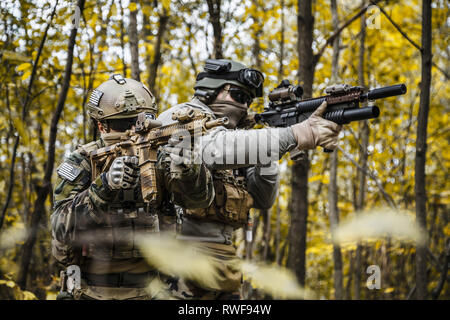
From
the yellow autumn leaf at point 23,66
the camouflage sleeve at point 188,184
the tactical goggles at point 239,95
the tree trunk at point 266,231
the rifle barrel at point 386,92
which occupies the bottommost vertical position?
the tree trunk at point 266,231

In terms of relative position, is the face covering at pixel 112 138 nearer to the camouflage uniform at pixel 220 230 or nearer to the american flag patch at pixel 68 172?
the american flag patch at pixel 68 172

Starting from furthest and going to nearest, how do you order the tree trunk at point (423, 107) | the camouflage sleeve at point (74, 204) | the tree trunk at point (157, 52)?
the tree trunk at point (157, 52) < the tree trunk at point (423, 107) < the camouflage sleeve at point (74, 204)

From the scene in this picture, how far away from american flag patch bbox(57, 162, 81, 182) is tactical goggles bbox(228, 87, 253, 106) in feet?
4.08

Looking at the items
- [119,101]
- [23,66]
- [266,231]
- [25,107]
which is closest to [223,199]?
[119,101]

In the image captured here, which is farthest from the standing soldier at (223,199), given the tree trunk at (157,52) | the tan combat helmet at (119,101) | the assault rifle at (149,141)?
the tree trunk at (157,52)

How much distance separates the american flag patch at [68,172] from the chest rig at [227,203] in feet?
2.88

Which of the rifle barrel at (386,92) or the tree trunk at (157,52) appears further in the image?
the tree trunk at (157,52)

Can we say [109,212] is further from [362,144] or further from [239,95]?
[362,144]

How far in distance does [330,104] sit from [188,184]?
2.82ft

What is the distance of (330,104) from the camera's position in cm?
232

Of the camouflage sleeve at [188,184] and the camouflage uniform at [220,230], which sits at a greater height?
the camouflage sleeve at [188,184]

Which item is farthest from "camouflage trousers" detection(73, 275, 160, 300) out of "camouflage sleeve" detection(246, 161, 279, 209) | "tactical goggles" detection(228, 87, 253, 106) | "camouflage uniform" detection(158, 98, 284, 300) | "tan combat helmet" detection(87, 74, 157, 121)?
"tactical goggles" detection(228, 87, 253, 106)

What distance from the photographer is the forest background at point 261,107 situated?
4473 mm
